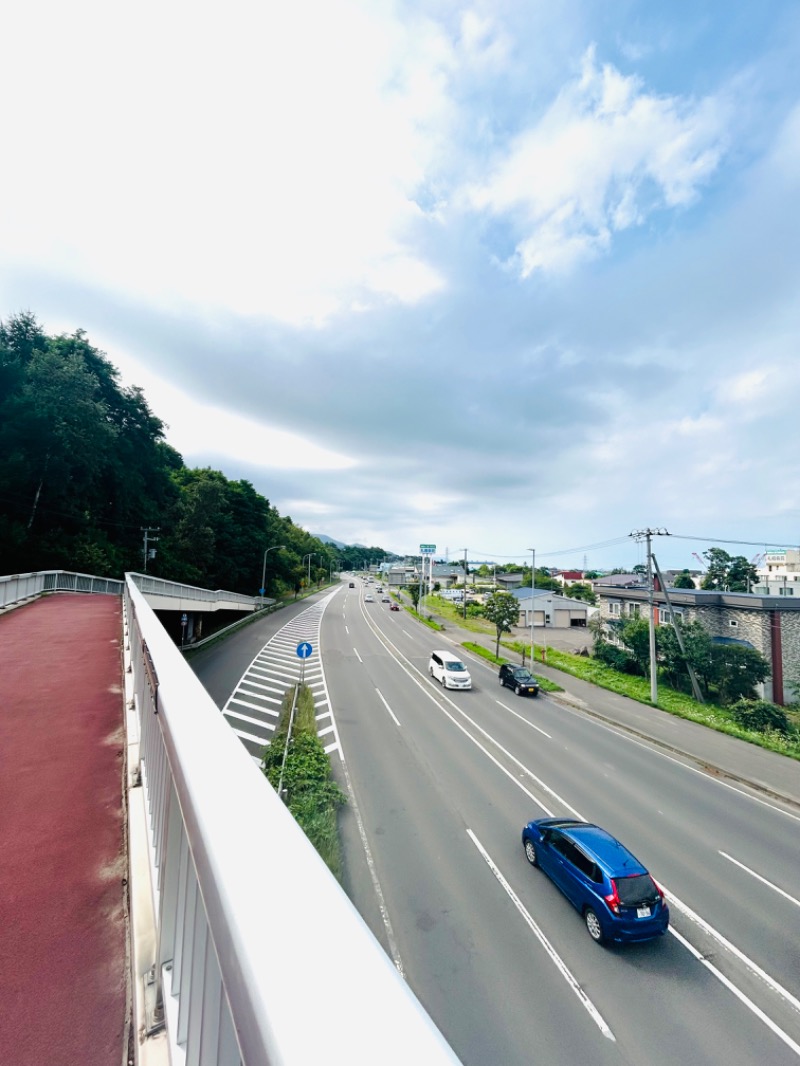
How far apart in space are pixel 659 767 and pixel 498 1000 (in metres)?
11.2

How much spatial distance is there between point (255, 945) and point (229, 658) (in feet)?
90.4

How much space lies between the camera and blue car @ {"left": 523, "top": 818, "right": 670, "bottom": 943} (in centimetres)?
784

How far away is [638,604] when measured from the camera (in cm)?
3662

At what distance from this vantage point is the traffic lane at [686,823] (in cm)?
883

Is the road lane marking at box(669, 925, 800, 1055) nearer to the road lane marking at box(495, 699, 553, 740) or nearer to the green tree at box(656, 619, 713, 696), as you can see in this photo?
the road lane marking at box(495, 699, 553, 740)

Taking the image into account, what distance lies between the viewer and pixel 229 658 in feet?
85.6

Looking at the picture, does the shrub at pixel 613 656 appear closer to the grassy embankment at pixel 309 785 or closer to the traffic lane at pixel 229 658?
the grassy embankment at pixel 309 785

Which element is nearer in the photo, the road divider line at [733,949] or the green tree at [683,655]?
the road divider line at [733,949]

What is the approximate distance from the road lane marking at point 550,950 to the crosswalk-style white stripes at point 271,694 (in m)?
5.33

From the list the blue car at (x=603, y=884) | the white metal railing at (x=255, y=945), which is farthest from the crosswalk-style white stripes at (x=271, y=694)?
the white metal railing at (x=255, y=945)

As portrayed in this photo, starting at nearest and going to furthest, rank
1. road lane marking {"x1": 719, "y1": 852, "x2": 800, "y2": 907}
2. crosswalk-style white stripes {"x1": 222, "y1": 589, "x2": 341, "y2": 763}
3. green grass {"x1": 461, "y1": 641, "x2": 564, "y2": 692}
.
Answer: road lane marking {"x1": 719, "y1": 852, "x2": 800, "y2": 907} → crosswalk-style white stripes {"x1": 222, "y1": 589, "x2": 341, "y2": 763} → green grass {"x1": 461, "y1": 641, "x2": 564, "y2": 692}

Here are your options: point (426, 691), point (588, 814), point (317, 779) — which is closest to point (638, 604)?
point (426, 691)

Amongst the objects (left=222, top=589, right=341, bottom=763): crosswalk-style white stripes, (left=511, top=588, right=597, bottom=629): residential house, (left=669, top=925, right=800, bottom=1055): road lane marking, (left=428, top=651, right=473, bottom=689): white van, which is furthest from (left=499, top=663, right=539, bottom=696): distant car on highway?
(left=511, top=588, right=597, bottom=629): residential house

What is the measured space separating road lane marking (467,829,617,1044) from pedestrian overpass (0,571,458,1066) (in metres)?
7.83
